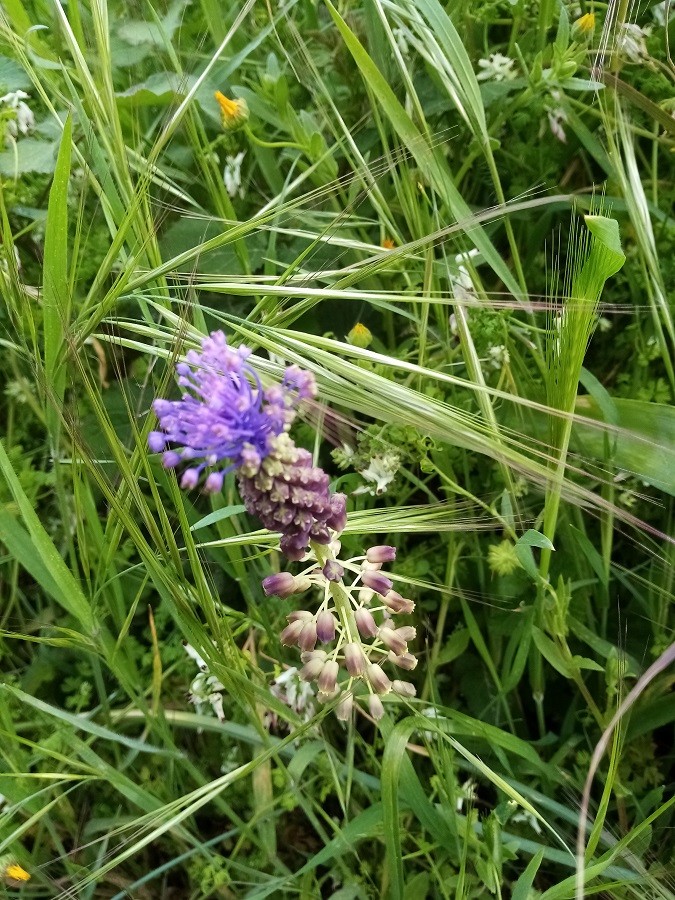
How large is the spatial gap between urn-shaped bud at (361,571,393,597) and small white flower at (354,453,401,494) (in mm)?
243

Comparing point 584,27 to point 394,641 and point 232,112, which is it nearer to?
point 232,112

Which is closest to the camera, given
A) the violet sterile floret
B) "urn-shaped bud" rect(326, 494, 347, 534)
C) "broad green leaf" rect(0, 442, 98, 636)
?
the violet sterile floret

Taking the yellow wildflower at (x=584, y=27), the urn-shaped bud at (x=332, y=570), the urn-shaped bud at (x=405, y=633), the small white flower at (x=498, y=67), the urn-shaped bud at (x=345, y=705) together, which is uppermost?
the yellow wildflower at (x=584, y=27)

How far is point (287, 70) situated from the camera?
55.3 inches

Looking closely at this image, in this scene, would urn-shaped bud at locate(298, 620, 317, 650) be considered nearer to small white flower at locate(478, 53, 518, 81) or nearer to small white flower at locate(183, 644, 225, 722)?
small white flower at locate(183, 644, 225, 722)

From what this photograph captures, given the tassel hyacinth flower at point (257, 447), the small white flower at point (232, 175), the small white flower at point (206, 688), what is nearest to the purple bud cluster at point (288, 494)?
the tassel hyacinth flower at point (257, 447)

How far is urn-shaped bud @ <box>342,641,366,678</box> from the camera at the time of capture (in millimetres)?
786

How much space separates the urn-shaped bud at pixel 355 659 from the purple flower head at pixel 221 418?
0.85ft

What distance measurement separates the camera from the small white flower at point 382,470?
1052mm

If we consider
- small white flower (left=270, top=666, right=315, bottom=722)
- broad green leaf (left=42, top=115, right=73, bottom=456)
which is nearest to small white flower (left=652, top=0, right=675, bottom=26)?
broad green leaf (left=42, top=115, right=73, bottom=456)

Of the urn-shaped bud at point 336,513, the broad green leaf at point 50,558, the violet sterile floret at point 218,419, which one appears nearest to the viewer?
the violet sterile floret at point 218,419

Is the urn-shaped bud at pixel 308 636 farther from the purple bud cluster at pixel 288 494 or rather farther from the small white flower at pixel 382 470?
the small white flower at pixel 382 470

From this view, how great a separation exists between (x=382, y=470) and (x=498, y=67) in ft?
2.42

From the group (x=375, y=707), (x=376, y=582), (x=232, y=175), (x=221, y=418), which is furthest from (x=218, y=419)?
(x=232, y=175)
